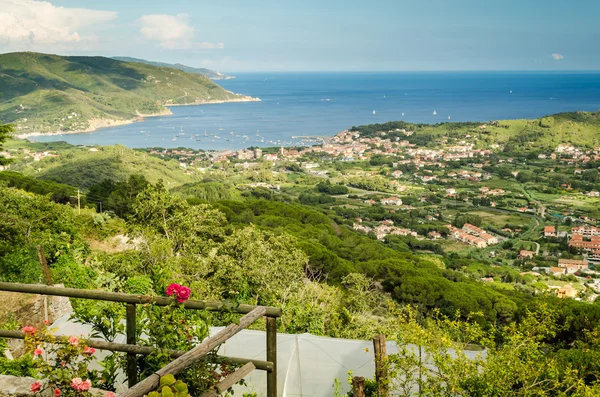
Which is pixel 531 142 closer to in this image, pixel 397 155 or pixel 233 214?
pixel 397 155

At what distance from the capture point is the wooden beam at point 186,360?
2070 mm

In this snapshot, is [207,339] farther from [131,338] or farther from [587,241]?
[587,241]

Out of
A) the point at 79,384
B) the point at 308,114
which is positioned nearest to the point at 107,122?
the point at 308,114

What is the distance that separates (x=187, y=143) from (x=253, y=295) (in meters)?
72.0

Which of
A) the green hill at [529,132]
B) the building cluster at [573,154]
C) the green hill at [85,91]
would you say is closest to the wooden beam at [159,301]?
the building cluster at [573,154]

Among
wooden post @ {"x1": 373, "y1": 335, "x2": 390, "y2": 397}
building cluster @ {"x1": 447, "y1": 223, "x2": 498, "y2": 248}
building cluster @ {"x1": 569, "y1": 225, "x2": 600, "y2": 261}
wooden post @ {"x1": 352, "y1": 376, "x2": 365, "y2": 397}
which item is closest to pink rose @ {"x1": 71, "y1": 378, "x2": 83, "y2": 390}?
wooden post @ {"x1": 352, "y1": 376, "x2": 365, "y2": 397}

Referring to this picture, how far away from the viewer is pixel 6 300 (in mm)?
5121

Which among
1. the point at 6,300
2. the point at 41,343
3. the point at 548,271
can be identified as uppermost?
the point at 41,343

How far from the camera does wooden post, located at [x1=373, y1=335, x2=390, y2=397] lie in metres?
3.79

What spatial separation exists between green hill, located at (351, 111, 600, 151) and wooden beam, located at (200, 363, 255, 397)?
82194mm

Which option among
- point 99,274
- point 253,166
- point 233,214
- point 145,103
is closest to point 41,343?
point 99,274

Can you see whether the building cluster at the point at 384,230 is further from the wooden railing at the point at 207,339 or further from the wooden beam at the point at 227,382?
the wooden beam at the point at 227,382

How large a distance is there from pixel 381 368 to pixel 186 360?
1978 mm

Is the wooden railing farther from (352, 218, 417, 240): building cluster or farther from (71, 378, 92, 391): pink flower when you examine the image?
(352, 218, 417, 240): building cluster
